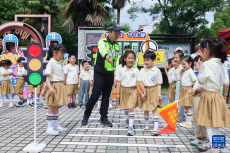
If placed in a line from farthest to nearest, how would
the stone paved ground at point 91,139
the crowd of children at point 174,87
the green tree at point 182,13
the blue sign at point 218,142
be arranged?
the green tree at point 182,13, the stone paved ground at point 91,139, the crowd of children at point 174,87, the blue sign at point 218,142

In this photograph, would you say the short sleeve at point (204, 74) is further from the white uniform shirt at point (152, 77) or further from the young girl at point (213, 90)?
the white uniform shirt at point (152, 77)

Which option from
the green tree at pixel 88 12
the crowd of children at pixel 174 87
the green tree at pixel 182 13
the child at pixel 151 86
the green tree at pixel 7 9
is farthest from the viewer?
the green tree at pixel 7 9

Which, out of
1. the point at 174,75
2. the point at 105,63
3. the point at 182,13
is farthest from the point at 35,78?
the point at 182,13

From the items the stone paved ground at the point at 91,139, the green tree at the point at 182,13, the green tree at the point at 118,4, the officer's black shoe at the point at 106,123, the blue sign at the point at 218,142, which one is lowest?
the stone paved ground at the point at 91,139

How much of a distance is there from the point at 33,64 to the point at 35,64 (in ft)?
0.09

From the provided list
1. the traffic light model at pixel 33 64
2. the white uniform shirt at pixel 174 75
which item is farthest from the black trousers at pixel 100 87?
the white uniform shirt at pixel 174 75

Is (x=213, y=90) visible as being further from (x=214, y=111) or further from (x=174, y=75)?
(x=174, y=75)

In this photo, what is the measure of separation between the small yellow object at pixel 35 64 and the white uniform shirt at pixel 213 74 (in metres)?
2.24

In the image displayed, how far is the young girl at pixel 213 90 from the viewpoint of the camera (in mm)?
2785

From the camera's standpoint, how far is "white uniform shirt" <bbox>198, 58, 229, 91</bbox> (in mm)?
2801

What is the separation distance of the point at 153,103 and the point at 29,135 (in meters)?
2.34

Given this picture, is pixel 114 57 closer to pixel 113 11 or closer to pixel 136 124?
pixel 136 124

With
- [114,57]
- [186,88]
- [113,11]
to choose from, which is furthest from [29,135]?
[113,11]

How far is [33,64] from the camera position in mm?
3193
